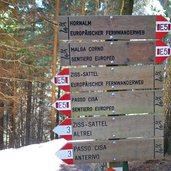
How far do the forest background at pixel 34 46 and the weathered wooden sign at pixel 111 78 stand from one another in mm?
1273

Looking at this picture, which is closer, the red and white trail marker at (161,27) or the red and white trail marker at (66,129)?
the red and white trail marker at (66,129)

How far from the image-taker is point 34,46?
1279 centimetres

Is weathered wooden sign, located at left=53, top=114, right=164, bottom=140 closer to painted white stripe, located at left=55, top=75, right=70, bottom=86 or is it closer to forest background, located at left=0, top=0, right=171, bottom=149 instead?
painted white stripe, located at left=55, top=75, right=70, bottom=86

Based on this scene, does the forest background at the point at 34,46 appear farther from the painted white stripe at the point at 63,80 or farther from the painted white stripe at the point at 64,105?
the painted white stripe at the point at 64,105

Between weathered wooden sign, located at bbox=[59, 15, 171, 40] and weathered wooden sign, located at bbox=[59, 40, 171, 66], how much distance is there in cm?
8

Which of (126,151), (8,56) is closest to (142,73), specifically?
(126,151)

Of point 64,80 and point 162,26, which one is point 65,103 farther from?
point 162,26

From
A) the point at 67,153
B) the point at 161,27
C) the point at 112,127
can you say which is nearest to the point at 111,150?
the point at 112,127

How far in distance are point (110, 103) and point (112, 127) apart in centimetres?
29

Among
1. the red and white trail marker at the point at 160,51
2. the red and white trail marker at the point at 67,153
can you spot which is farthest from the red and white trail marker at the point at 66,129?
the red and white trail marker at the point at 160,51

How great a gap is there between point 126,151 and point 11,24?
30.3 feet

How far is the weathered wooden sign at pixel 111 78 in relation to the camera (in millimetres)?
3789

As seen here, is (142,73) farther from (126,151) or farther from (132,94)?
(126,151)

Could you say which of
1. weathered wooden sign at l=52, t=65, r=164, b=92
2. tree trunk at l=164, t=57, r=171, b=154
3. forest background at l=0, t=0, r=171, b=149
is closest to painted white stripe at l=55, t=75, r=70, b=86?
weathered wooden sign at l=52, t=65, r=164, b=92
